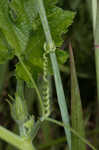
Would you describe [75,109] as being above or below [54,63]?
below

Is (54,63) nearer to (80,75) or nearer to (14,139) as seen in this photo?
(14,139)

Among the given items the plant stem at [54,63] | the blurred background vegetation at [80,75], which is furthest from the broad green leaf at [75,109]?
the blurred background vegetation at [80,75]

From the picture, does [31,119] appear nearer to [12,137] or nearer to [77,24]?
[12,137]

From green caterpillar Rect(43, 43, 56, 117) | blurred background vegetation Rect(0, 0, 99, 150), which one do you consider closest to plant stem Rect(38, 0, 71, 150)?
green caterpillar Rect(43, 43, 56, 117)

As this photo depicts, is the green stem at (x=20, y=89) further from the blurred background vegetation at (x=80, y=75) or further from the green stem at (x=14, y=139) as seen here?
the blurred background vegetation at (x=80, y=75)

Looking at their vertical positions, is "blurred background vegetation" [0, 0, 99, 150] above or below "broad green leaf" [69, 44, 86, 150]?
below

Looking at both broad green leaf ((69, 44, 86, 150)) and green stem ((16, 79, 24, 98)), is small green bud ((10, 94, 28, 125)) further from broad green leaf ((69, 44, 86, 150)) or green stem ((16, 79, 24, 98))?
broad green leaf ((69, 44, 86, 150))

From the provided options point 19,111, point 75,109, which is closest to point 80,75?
point 75,109

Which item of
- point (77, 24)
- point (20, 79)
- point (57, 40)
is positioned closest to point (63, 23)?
point (57, 40)
